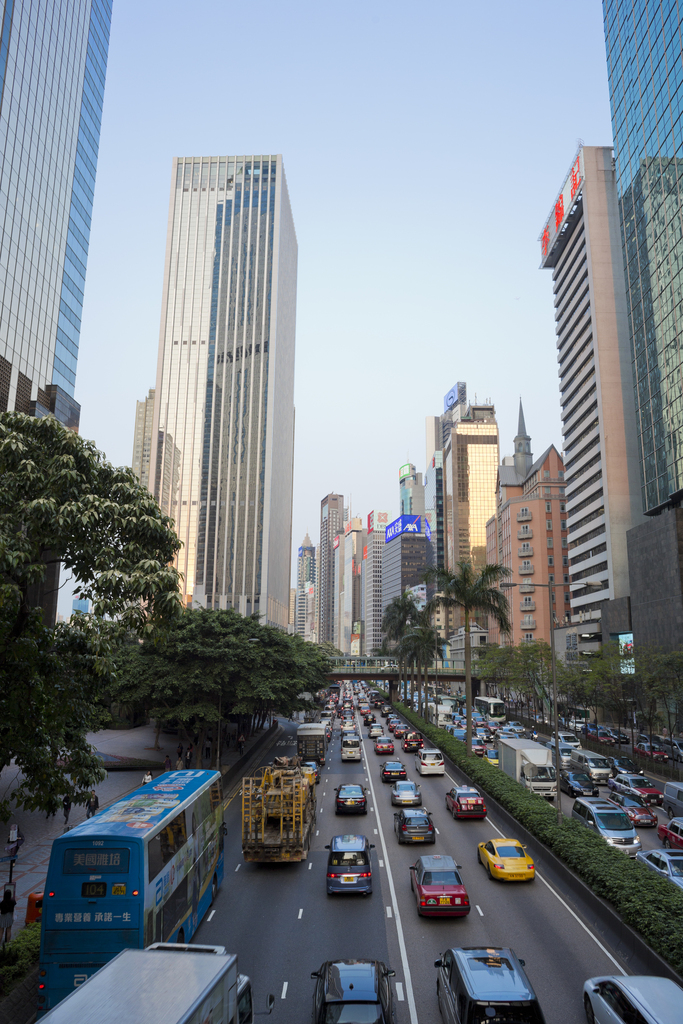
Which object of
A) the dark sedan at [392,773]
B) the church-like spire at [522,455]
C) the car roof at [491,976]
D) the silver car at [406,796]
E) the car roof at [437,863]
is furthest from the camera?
the church-like spire at [522,455]

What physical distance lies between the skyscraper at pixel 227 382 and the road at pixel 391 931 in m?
131

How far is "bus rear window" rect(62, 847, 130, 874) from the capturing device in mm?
11891

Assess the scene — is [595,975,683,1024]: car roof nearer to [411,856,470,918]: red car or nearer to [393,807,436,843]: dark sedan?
[411,856,470,918]: red car

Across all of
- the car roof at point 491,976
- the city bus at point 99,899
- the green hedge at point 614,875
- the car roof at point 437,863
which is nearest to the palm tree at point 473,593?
the green hedge at point 614,875

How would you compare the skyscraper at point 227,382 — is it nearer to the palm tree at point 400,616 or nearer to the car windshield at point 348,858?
the palm tree at point 400,616

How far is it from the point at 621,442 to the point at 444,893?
80.6 m

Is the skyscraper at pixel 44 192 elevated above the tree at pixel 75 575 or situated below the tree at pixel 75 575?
above

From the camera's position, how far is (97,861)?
1195 cm

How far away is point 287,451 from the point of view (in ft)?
614

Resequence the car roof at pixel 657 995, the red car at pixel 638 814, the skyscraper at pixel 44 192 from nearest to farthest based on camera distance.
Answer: the car roof at pixel 657 995 → the red car at pixel 638 814 → the skyscraper at pixel 44 192

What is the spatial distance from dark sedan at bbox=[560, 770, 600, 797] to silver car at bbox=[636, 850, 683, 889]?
15.4 m

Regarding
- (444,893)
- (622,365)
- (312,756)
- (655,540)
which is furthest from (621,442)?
(444,893)

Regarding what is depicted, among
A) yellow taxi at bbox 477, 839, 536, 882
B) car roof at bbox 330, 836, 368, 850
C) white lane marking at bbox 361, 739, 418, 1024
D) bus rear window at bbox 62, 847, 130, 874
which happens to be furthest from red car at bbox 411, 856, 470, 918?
bus rear window at bbox 62, 847, 130, 874

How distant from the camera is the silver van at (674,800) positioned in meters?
29.3
